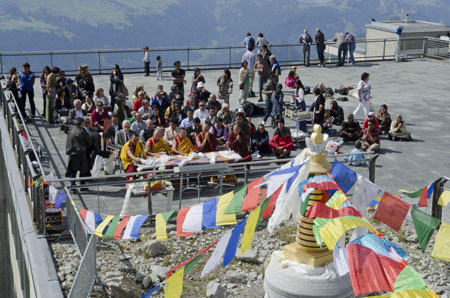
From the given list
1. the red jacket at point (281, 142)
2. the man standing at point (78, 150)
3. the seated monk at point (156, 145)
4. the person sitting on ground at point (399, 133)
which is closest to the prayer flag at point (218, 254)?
the man standing at point (78, 150)

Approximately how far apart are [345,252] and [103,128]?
1270 cm

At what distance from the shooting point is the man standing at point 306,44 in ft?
94.5

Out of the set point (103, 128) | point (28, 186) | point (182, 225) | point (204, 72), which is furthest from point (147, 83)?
point (182, 225)

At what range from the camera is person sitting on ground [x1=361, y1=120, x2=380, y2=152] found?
17.3 m

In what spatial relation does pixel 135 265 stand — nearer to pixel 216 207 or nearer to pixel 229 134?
pixel 216 207

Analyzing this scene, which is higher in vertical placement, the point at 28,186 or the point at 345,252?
the point at 345,252

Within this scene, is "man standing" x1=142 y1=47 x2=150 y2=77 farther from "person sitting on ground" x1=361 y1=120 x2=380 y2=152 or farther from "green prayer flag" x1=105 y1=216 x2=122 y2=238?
"green prayer flag" x1=105 y1=216 x2=122 y2=238

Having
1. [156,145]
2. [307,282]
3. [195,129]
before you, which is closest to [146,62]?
[195,129]

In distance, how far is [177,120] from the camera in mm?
16891

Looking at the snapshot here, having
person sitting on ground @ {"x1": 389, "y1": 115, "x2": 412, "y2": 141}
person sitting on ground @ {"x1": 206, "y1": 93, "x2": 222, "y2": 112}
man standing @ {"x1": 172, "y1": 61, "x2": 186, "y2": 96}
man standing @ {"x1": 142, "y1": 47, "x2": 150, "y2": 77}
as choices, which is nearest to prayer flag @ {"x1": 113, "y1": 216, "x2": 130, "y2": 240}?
person sitting on ground @ {"x1": 206, "y1": 93, "x2": 222, "y2": 112}

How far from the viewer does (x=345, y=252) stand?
19.6ft

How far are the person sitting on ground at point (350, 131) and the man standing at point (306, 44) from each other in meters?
10.9

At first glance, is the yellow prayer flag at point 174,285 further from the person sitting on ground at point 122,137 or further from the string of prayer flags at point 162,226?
the person sitting on ground at point 122,137

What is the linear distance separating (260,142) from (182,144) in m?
2.54
